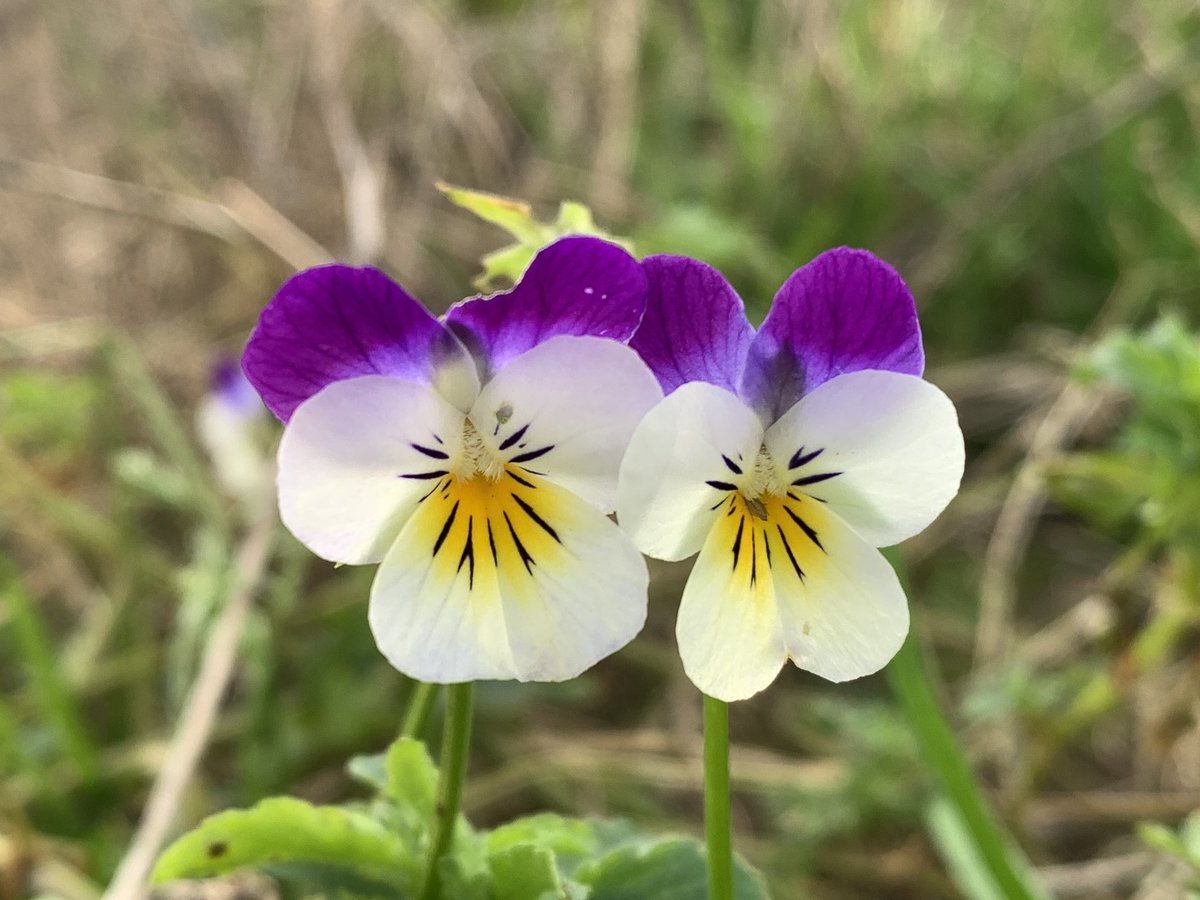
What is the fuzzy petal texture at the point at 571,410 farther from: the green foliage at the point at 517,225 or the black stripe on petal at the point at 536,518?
the green foliage at the point at 517,225

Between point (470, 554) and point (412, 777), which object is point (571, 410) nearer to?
point (470, 554)

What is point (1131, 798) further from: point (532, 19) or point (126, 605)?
point (532, 19)

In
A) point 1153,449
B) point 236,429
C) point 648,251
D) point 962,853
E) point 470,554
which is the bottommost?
point 470,554

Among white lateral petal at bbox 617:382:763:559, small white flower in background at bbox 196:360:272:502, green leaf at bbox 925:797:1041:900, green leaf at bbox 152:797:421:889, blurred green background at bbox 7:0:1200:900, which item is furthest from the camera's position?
small white flower in background at bbox 196:360:272:502

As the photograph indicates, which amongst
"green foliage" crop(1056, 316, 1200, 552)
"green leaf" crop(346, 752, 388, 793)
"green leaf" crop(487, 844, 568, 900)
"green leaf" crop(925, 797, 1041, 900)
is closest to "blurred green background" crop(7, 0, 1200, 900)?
"green foliage" crop(1056, 316, 1200, 552)

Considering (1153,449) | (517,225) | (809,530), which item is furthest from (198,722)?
(1153,449)

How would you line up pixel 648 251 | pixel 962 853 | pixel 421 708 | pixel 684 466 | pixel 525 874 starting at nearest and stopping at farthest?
pixel 684 466 → pixel 525 874 → pixel 421 708 → pixel 962 853 → pixel 648 251

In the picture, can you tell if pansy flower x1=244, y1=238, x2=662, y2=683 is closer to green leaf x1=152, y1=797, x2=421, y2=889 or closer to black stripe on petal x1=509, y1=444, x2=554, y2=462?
black stripe on petal x1=509, y1=444, x2=554, y2=462
